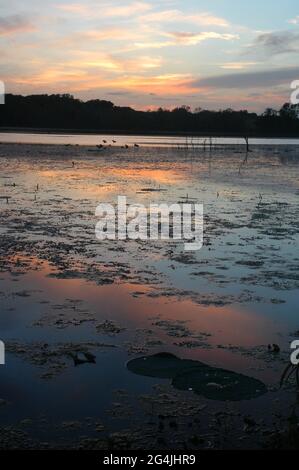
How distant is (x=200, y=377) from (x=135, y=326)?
1.62 m

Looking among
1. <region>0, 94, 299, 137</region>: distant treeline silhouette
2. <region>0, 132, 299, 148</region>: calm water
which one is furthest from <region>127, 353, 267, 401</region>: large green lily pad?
A: <region>0, 94, 299, 137</region>: distant treeline silhouette

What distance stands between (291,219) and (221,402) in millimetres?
10718

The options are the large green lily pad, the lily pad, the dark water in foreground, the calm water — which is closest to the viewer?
the dark water in foreground

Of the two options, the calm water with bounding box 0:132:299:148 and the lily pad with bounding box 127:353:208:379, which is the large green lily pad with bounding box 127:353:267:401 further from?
the calm water with bounding box 0:132:299:148

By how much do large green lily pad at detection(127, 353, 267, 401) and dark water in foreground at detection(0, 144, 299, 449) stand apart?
0.27ft

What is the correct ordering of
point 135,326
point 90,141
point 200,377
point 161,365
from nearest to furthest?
point 200,377
point 161,365
point 135,326
point 90,141

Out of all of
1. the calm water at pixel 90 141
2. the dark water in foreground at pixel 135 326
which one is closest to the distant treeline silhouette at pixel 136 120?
the calm water at pixel 90 141

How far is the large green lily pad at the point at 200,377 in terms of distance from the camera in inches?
193

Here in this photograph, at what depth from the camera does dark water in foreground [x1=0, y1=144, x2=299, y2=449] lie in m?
Result: 4.36

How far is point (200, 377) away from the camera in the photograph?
518cm

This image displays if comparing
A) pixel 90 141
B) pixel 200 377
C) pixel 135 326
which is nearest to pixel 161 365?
pixel 200 377

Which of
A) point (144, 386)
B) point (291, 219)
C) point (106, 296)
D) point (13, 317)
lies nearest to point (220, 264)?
point (106, 296)

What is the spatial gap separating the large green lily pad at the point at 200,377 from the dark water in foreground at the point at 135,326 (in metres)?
0.08

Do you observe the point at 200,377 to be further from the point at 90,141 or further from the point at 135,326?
the point at 90,141
